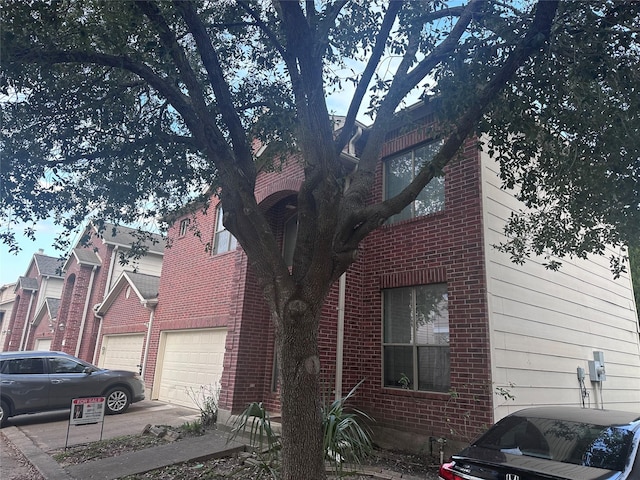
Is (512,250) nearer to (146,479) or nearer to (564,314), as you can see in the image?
(564,314)

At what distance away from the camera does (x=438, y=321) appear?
26.0 feet

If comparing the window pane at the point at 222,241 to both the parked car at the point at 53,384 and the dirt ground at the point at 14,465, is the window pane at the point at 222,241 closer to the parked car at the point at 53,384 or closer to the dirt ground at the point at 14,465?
the parked car at the point at 53,384

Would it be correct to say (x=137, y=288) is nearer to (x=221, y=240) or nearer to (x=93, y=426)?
(x=221, y=240)

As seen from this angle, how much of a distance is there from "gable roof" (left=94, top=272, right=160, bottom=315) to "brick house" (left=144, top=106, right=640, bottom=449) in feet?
15.2

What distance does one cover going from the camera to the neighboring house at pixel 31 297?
27.2m

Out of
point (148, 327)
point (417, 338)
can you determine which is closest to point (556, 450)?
point (417, 338)

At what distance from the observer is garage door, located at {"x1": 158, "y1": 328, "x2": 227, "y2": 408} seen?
11.2m

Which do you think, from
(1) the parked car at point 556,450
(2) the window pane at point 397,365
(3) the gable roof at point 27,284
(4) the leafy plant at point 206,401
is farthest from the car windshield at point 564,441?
(3) the gable roof at point 27,284

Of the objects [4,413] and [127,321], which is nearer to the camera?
[4,413]

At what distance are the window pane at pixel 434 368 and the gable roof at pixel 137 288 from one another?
32.3 ft

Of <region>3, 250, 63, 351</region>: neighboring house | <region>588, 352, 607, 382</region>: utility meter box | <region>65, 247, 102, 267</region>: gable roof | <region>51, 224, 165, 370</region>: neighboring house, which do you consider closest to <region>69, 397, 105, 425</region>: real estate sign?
<region>588, 352, 607, 382</region>: utility meter box

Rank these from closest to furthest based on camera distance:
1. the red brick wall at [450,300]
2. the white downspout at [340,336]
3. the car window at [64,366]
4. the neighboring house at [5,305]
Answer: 1. the red brick wall at [450,300]
2. the white downspout at [340,336]
3. the car window at [64,366]
4. the neighboring house at [5,305]

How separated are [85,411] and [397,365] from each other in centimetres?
591

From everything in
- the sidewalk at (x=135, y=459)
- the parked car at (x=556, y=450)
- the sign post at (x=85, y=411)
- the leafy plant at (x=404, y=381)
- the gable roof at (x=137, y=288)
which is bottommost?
the sidewalk at (x=135, y=459)
